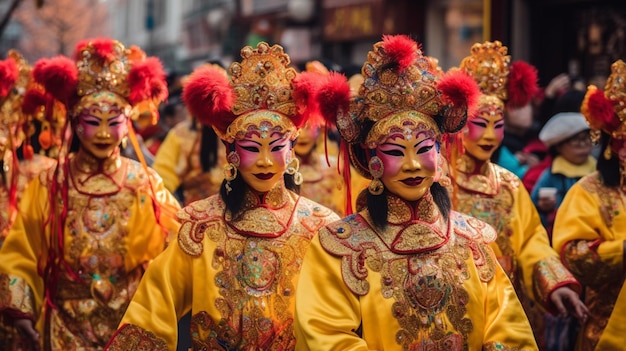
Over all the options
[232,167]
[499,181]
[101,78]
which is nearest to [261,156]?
[232,167]

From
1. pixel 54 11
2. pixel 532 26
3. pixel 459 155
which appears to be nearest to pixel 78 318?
pixel 459 155

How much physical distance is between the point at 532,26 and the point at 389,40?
9.15 meters

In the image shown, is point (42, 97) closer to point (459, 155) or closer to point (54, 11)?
point (459, 155)

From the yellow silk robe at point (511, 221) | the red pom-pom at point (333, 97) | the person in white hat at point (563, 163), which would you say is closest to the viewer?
the red pom-pom at point (333, 97)

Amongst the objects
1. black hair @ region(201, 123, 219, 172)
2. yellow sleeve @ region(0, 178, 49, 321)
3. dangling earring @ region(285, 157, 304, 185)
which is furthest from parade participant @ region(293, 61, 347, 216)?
dangling earring @ region(285, 157, 304, 185)

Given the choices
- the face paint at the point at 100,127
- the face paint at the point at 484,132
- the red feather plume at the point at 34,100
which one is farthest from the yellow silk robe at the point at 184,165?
the face paint at the point at 484,132

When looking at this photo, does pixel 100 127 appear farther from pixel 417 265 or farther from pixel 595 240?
pixel 595 240

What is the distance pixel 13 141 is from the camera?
840 centimetres

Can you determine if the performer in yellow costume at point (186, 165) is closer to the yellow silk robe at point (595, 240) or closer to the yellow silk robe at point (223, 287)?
the yellow silk robe at point (595, 240)

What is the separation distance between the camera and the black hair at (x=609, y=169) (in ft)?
22.4

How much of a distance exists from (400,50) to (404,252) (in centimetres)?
84

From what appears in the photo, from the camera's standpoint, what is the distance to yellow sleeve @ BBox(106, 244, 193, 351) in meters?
5.62

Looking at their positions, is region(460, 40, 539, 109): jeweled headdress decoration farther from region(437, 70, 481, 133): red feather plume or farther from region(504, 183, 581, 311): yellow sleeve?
region(437, 70, 481, 133): red feather plume

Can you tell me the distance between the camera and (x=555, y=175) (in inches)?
334
